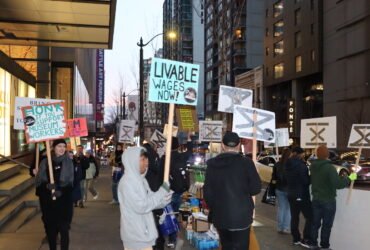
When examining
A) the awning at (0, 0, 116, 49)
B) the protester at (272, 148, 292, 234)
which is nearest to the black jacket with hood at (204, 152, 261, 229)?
the protester at (272, 148, 292, 234)

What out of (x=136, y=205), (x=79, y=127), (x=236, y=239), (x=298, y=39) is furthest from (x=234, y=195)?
(x=298, y=39)

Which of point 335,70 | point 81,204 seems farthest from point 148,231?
point 335,70

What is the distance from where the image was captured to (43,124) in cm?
814

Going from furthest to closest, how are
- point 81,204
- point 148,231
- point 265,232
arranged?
point 81,204 < point 265,232 < point 148,231

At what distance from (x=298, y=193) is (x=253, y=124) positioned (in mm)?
2049

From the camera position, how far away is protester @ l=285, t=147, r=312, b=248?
9.05 metres

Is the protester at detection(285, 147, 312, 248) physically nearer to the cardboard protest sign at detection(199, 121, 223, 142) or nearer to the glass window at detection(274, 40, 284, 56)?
the cardboard protest sign at detection(199, 121, 223, 142)

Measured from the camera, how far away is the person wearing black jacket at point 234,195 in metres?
5.46

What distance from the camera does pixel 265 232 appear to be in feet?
34.0

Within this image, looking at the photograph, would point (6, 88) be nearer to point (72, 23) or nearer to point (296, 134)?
point (72, 23)

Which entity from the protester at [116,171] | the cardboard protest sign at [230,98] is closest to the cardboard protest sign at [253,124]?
the cardboard protest sign at [230,98]

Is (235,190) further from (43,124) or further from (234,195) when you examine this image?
(43,124)

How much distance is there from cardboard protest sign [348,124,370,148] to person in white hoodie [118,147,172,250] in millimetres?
6812

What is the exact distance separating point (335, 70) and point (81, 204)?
4367 centimetres
